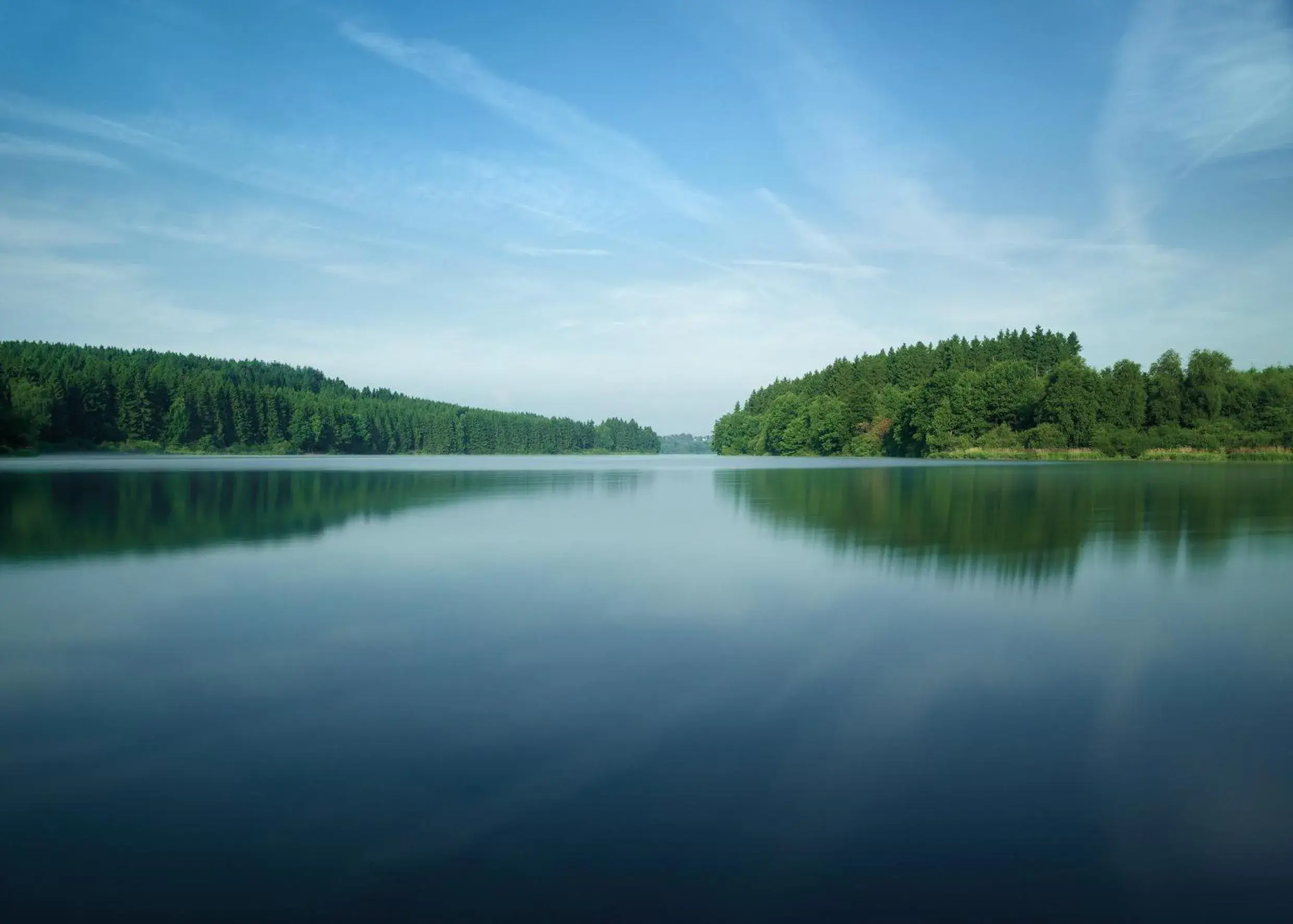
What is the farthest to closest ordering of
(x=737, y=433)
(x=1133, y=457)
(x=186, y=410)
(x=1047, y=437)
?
(x=737, y=433) → (x=186, y=410) → (x=1047, y=437) → (x=1133, y=457)

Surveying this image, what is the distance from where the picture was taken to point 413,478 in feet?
139

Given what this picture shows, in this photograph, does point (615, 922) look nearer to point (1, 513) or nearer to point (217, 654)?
point (217, 654)

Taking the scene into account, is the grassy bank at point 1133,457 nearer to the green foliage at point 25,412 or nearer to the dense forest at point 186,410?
the green foliage at point 25,412

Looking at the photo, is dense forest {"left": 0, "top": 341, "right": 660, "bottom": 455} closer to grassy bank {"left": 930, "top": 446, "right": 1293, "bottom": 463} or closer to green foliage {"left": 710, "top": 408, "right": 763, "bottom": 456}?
green foliage {"left": 710, "top": 408, "right": 763, "bottom": 456}

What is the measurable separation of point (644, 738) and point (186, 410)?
120466mm

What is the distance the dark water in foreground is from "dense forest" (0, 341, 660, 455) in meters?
73.2

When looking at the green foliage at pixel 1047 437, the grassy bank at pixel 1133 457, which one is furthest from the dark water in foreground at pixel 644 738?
the green foliage at pixel 1047 437

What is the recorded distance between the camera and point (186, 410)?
357 ft

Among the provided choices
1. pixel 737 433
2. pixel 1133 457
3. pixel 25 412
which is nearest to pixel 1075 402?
pixel 1133 457

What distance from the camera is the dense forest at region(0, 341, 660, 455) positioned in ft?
296

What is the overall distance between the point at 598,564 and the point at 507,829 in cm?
902

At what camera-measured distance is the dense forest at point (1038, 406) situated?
253ft

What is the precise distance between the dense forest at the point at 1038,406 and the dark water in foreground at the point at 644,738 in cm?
7542

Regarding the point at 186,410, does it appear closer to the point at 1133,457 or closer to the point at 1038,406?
the point at 1038,406
